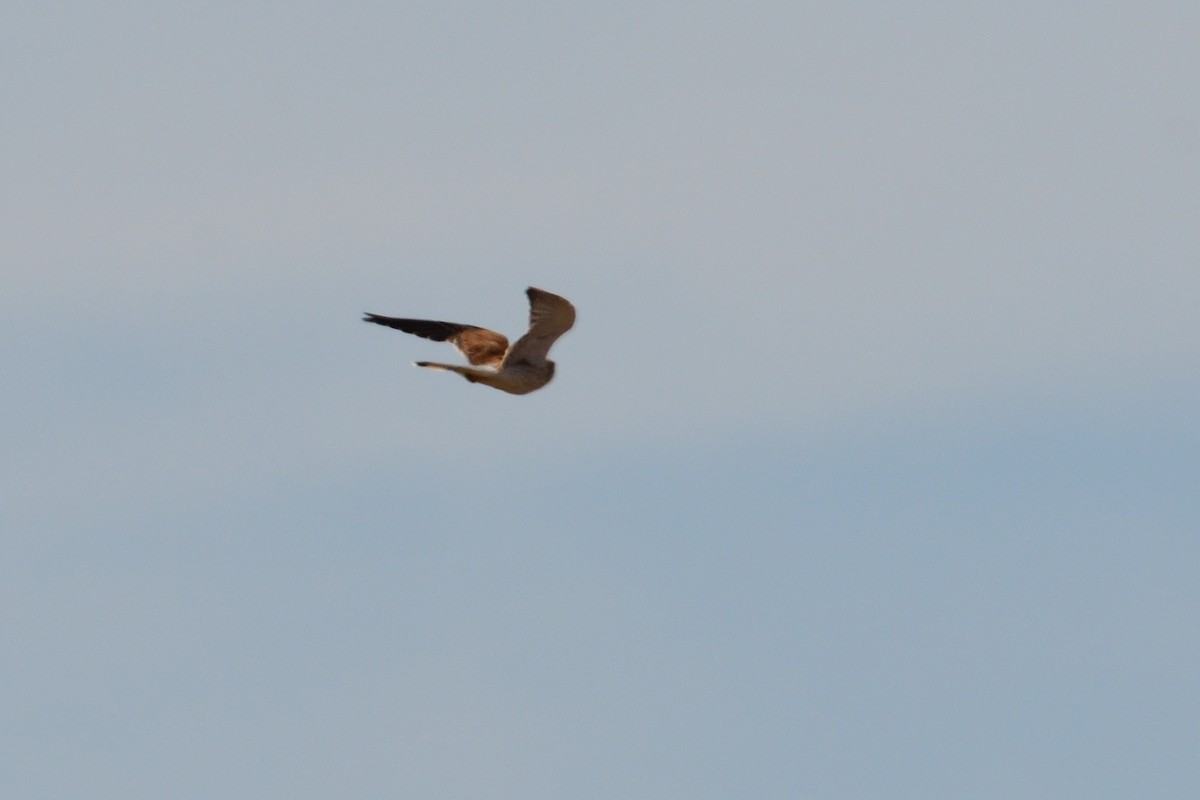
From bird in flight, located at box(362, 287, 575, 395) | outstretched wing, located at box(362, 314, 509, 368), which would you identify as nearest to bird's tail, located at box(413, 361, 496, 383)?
bird in flight, located at box(362, 287, 575, 395)

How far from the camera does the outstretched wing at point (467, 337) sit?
35812 millimetres

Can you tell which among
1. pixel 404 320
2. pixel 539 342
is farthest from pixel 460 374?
pixel 404 320

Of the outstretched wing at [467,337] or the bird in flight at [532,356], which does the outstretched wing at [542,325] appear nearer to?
the bird in flight at [532,356]

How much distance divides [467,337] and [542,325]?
528cm

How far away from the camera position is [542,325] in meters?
31.4

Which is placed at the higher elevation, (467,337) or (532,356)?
(467,337)

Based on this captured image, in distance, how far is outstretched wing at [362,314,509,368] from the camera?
3581 centimetres

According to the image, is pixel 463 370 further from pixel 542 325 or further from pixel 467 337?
pixel 467 337

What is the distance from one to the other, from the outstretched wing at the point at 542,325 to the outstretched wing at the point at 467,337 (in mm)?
3036

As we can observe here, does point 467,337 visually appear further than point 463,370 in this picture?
Yes

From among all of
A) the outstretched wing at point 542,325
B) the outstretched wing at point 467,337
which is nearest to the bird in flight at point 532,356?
the outstretched wing at point 542,325

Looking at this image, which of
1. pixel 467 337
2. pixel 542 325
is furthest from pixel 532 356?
pixel 467 337

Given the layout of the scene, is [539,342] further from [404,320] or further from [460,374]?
[404,320]

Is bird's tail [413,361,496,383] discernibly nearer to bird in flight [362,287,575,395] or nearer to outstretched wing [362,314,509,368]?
bird in flight [362,287,575,395]
